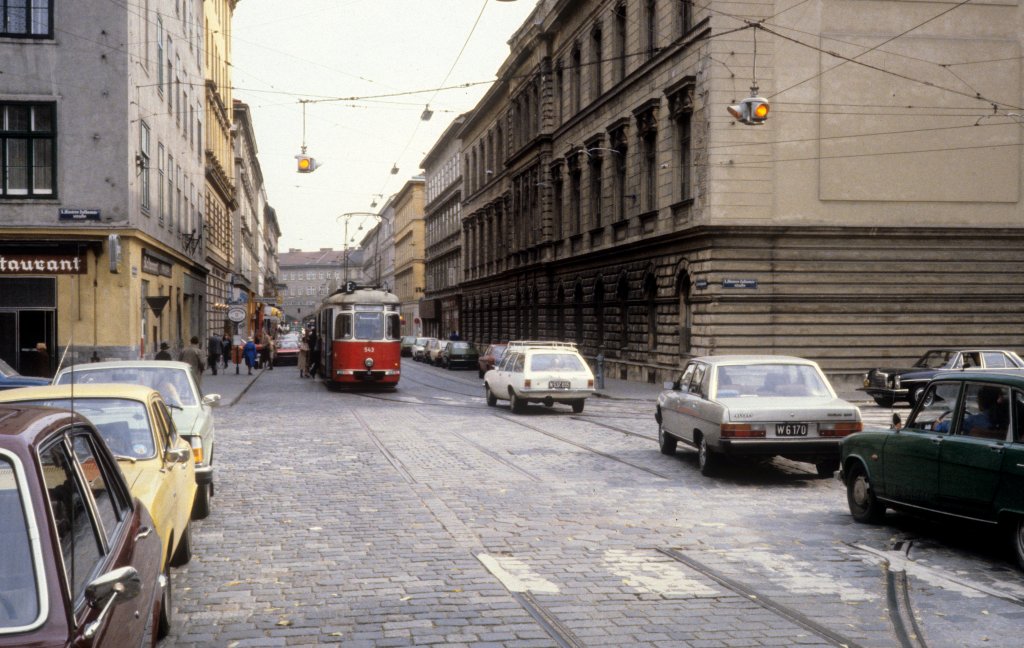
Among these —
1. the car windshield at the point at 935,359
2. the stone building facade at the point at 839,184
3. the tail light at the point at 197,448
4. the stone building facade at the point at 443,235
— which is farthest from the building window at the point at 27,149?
the stone building facade at the point at 443,235

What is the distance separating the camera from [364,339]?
3152 cm

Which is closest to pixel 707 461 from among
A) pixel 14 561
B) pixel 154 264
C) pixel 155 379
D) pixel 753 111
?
pixel 155 379

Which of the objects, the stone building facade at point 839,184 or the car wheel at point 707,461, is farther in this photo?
the stone building facade at point 839,184

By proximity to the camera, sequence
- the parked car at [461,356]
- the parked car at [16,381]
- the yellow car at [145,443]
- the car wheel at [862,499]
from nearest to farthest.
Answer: the yellow car at [145,443], the car wheel at [862,499], the parked car at [16,381], the parked car at [461,356]

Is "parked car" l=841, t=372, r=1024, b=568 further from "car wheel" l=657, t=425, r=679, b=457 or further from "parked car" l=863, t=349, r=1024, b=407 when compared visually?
"parked car" l=863, t=349, r=1024, b=407

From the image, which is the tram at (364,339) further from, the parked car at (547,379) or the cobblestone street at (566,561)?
the cobblestone street at (566,561)

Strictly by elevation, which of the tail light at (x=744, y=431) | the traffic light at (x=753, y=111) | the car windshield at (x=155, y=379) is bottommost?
the tail light at (x=744, y=431)

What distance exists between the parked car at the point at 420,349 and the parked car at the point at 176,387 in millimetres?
50242

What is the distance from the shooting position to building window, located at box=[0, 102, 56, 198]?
83.2 ft

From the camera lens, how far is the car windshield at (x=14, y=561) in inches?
113

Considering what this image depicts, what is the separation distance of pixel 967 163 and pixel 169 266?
2434cm

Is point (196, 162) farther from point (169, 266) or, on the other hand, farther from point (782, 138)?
point (782, 138)

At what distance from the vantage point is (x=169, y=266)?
33344mm

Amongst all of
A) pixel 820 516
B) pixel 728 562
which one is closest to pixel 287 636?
pixel 728 562
